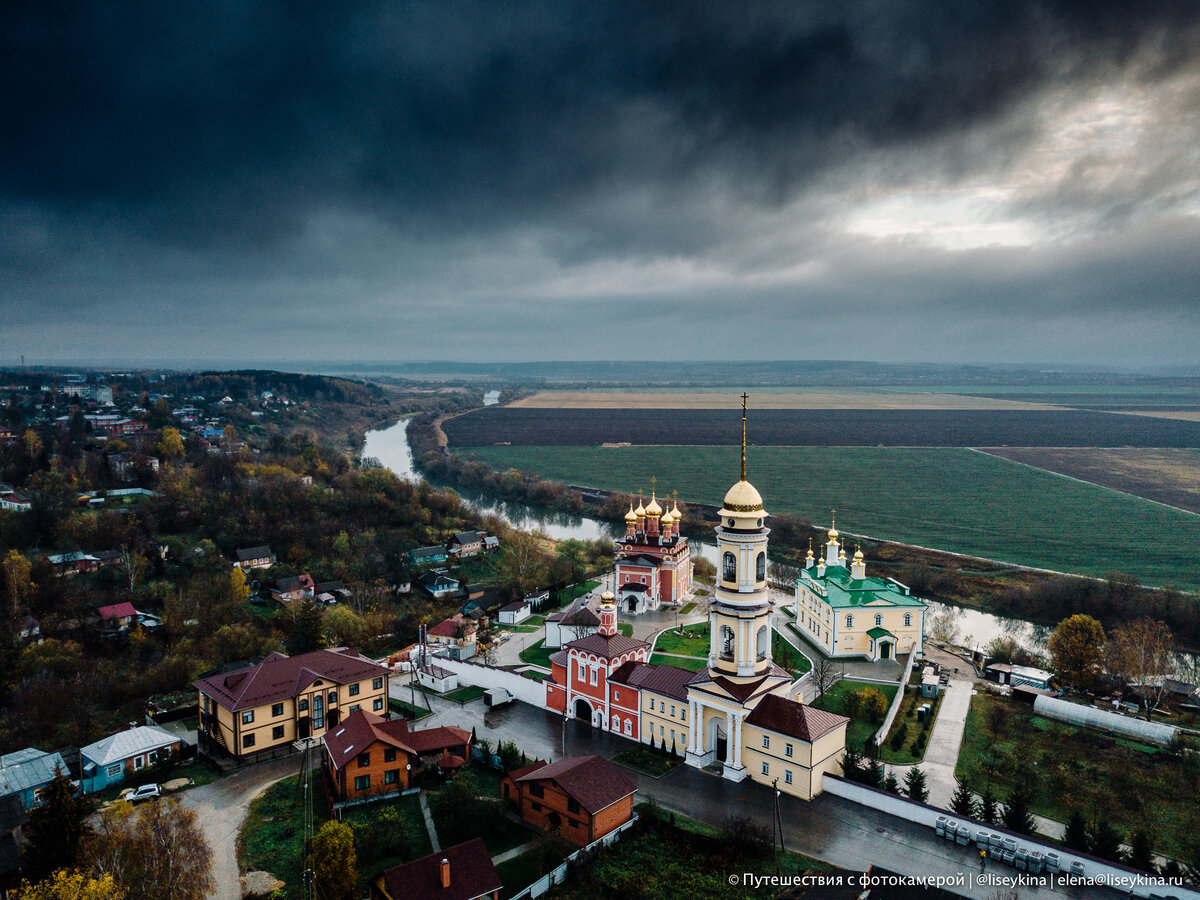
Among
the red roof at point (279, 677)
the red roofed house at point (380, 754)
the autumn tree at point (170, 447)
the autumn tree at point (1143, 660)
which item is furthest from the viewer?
the autumn tree at point (170, 447)

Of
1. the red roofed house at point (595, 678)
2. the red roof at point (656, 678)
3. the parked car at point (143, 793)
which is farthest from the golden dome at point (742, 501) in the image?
the parked car at point (143, 793)

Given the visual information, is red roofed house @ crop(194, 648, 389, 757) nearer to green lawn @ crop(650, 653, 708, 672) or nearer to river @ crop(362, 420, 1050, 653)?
green lawn @ crop(650, 653, 708, 672)

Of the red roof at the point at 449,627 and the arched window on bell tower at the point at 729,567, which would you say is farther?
the red roof at the point at 449,627

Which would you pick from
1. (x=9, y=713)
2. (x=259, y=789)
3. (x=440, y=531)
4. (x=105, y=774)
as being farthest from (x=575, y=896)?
(x=440, y=531)

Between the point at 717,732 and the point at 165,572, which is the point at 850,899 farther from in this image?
the point at 165,572

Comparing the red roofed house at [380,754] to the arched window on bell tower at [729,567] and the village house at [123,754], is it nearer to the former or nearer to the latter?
the village house at [123,754]

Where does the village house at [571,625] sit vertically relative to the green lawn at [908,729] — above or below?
above
